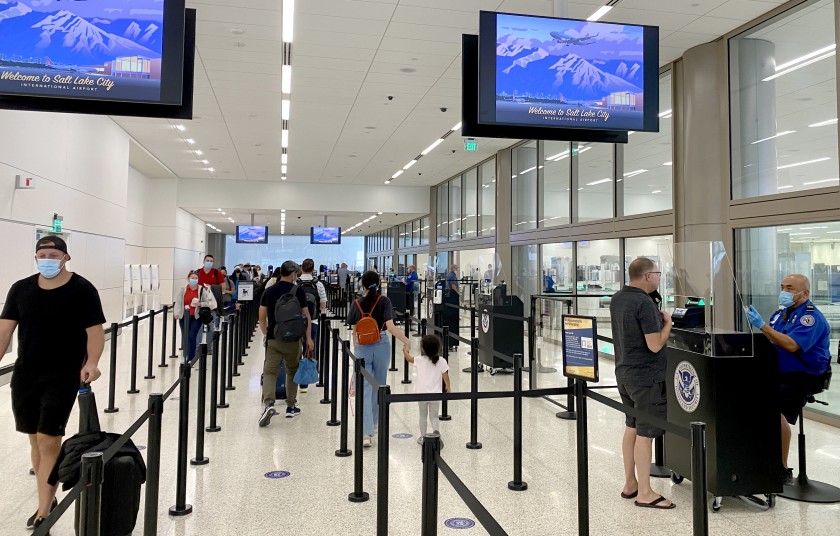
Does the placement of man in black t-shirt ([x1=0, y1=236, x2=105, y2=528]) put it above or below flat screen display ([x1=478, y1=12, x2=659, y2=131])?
below

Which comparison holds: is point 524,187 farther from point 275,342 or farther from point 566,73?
point 275,342

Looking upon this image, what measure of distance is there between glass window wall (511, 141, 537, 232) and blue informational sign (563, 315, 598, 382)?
9.87 meters

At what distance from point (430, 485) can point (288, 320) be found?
13.4 ft

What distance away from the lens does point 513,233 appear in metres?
16.4

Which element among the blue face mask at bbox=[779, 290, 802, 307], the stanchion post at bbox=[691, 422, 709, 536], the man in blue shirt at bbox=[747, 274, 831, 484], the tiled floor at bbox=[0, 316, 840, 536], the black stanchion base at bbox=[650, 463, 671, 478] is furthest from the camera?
the black stanchion base at bbox=[650, 463, 671, 478]

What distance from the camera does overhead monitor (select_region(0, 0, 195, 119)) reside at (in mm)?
4211

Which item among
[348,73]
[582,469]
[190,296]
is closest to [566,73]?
[582,469]

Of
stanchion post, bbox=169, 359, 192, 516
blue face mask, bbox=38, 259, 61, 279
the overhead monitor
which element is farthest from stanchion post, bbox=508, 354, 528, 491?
the overhead monitor

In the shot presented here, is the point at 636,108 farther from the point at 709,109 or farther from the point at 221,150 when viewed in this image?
the point at 221,150

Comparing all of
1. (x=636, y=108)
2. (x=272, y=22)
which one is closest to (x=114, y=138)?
(x=272, y=22)

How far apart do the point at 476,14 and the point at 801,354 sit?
573 cm

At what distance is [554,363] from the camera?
35.5ft

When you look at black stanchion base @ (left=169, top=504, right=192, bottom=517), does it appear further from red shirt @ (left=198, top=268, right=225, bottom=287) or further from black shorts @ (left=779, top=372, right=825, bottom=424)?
red shirt @ (left=198, top=268, right=225, bottom=287)

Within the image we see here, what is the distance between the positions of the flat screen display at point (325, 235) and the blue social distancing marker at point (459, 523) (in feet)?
86.7
